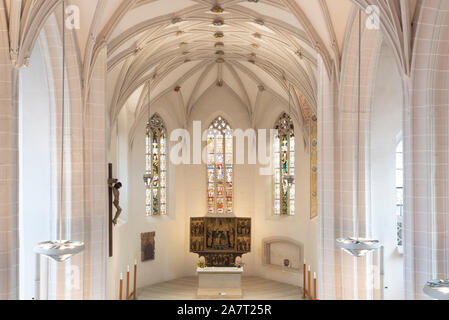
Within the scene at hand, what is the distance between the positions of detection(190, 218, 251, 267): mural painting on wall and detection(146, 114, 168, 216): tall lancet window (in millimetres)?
1692

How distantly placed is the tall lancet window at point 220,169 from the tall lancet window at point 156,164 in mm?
2060

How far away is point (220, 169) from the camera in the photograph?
73.3 ft

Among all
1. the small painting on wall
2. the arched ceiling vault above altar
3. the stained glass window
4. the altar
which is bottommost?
the altar

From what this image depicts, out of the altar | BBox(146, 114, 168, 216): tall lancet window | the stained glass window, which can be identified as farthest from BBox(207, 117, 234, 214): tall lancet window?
the stained glass window

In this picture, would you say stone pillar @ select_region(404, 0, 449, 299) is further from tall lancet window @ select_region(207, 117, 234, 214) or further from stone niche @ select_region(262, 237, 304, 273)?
tall lancet window @ select_region(207, 117, 234, 214)

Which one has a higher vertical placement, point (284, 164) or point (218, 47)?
point (218, 47)

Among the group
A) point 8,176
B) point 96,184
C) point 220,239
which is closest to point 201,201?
point 220,239

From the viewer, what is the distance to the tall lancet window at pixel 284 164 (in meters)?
20.7

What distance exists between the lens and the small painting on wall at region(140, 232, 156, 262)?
65.1ft

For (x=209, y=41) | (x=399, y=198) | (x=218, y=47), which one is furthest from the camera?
(x=218, y=47)

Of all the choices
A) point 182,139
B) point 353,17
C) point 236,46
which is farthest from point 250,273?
point 353,17

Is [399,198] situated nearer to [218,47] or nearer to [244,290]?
[244,290]

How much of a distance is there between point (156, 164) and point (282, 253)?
651 centimetres

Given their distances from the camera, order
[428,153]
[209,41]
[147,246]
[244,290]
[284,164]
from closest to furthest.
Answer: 1. [428,153]
2. [209,41]
3. [244,290]
4. [147,246]
5. [284,164]
